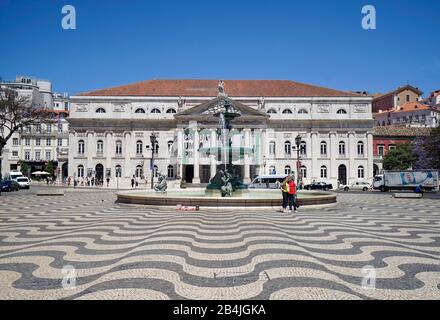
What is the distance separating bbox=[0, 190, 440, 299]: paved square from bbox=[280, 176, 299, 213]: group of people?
403cm

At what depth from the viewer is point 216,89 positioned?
53.5 metres

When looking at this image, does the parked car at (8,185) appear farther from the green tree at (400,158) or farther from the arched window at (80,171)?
the green tree at (400,158)

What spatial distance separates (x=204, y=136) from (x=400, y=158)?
94.7 feet

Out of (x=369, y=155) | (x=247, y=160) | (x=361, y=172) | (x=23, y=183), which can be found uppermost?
(x=369, y=155)

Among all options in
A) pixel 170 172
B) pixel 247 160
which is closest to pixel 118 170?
pixel 170 172

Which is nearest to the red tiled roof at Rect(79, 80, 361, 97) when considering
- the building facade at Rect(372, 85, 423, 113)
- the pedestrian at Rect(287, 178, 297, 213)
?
the pedestrian at Rect(287, 178, 297, 213)

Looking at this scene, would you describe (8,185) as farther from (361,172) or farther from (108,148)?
(361,172)

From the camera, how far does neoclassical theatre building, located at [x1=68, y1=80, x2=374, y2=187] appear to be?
5100 centimetres

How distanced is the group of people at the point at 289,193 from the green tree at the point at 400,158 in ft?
141

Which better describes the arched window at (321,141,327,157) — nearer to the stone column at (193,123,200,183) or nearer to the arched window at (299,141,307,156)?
the arched window at (299,141,307,156)

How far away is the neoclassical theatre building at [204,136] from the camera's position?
51.0 metres

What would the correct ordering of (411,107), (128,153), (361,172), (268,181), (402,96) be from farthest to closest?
1. (402,96)
2. (411,107)
3. (361,172)
4. (128,153)
5. (268,181)

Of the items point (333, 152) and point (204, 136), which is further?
point (333, 152)

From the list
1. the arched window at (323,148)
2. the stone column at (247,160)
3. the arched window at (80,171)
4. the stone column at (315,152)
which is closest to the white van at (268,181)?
the stone column at (247,160)
